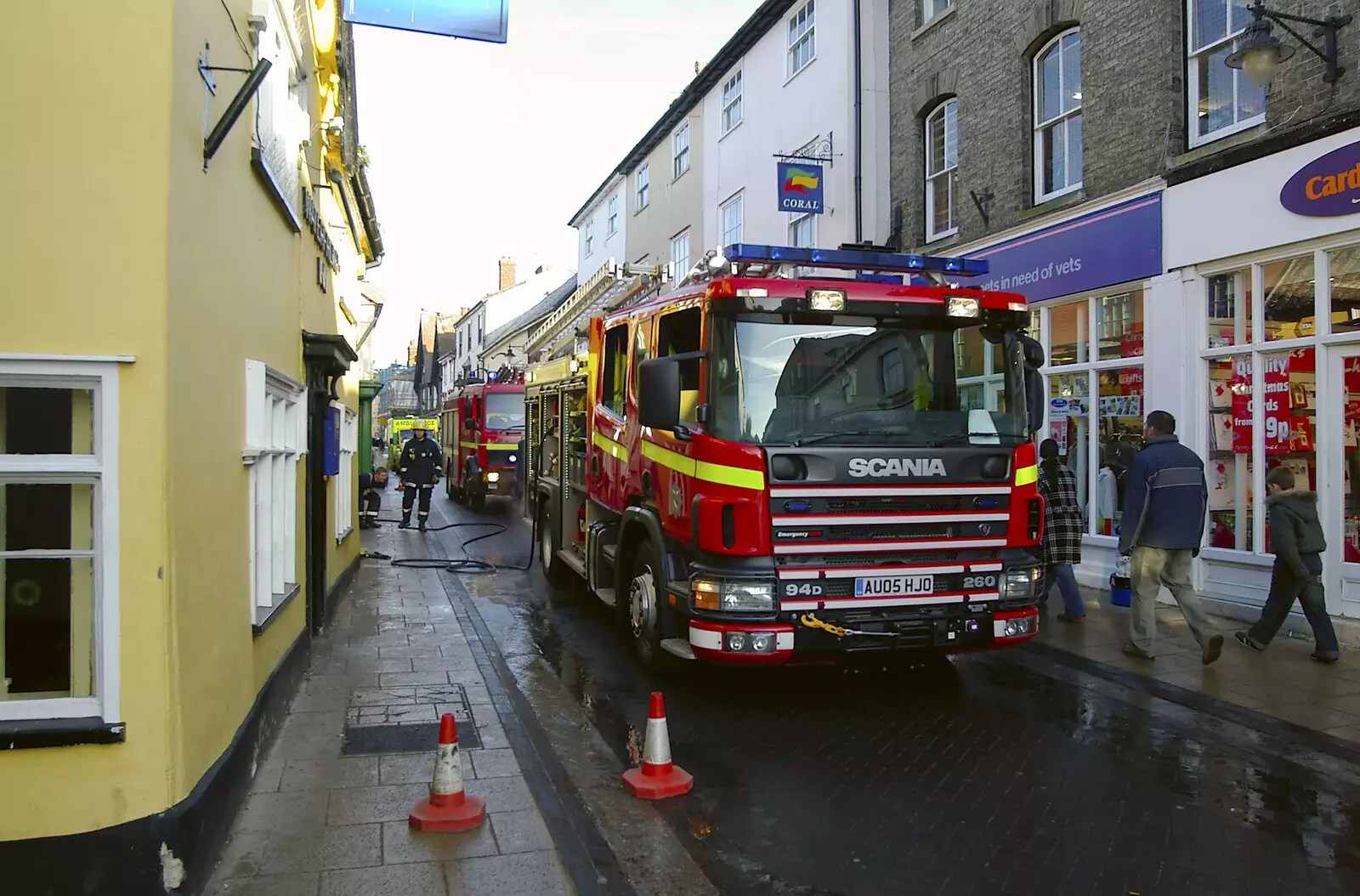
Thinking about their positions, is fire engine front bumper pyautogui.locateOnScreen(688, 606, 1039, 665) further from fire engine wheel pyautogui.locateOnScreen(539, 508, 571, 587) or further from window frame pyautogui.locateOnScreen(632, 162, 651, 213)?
window frame pyautogui.locateOnScreen(632, 162, 651, 213)

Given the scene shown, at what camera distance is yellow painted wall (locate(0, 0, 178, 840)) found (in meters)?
3.46

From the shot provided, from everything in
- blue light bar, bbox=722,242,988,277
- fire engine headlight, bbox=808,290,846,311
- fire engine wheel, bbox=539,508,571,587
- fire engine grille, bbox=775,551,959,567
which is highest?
blue light bar, bbox=722,242,988,277

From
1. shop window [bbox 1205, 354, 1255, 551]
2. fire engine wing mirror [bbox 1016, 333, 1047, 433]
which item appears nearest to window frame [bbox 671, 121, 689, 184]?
shop window [bbox 1205, 354, 1255, 551]

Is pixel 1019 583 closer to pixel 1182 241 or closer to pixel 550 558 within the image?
pixel 1182 241

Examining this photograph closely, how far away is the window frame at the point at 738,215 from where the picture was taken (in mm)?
20650

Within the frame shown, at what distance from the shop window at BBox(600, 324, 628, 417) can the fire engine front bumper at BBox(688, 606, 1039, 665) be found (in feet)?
8.56

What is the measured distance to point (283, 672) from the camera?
6223 millimetres

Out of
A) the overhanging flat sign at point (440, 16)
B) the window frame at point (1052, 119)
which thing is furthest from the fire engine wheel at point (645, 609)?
the window frame at point (1052, 119)

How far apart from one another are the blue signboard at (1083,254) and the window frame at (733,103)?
9.46m

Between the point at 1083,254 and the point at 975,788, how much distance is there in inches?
313

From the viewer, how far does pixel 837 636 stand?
6.12 meters

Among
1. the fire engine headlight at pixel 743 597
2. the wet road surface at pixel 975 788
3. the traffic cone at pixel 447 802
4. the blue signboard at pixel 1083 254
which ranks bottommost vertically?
the wet road surface at pixel 975 788

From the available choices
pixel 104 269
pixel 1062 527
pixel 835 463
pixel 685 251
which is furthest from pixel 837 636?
pixel 685 251

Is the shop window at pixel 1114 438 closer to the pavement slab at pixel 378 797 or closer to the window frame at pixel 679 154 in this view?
the pavement slab at pixel 378 797
